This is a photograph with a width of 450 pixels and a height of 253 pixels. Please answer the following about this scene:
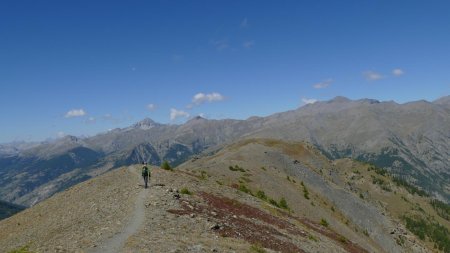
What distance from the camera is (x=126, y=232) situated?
31.4 m

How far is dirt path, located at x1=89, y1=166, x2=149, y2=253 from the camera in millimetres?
26781

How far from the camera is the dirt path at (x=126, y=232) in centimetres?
2678

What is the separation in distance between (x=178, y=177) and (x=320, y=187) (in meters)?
70.7

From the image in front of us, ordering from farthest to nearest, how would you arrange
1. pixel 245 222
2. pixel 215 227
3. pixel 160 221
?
pixel 245 222 → pixel 215 227 → pixel 160 221

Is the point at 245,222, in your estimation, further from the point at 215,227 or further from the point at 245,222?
the point at 215,227

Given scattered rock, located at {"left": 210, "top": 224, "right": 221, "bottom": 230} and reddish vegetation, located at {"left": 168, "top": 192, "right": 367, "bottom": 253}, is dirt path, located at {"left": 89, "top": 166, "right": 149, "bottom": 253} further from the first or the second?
scattered rock, located at {"left": 210, "top": 224, "right": 221, "bottom": 230}

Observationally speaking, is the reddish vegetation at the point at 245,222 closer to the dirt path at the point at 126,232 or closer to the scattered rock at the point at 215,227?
the scattered rock at the point at 215,227

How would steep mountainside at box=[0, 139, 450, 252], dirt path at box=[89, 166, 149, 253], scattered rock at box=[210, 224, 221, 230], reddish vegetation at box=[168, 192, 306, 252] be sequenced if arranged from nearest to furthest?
dirt path at box=[89, 166, 149, 253]
steep mountainside at box=[0, 139, 450, 252]
scattered rock at box=[210, 224, 221, 230]
reddish vegetation at box=[168, 192, 306, 252]

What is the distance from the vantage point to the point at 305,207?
8925 cm

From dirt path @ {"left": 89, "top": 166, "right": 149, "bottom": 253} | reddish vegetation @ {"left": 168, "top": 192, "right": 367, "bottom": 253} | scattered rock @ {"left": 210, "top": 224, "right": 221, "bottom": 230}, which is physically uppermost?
dirt path @ {"left": 89, "top": 166, "right": 149, "bottom": 253}

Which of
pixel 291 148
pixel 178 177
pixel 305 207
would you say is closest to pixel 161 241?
pixel 178 177

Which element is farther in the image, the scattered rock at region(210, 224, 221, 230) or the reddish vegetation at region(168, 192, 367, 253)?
the reddish vegetation at region(168, 192, 367, 253)

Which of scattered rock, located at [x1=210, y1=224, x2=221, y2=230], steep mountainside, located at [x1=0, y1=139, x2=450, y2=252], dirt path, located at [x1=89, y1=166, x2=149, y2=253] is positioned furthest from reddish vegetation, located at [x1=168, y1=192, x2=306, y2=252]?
dirt path, located at [x1=89, y1=166, x2=149, y2=253]

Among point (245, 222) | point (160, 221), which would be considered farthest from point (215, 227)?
point (245, 222)
